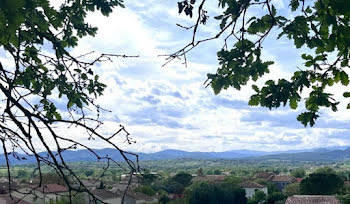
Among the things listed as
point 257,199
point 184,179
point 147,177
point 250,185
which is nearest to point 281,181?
point 250,185

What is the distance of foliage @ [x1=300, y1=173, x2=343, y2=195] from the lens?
40.9 meters

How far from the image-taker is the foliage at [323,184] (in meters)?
40.9

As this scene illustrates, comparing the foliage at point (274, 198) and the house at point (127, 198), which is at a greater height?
the house at point (127, 198)

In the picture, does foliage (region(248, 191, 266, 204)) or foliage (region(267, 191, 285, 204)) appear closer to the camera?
foliage (region(267, 191, 285, 204))

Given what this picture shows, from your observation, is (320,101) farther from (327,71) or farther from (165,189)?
(165,189)

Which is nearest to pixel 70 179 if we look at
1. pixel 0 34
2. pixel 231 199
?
pixel 0 34

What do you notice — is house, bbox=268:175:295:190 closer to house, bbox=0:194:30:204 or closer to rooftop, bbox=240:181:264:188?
rooftop, bbox=240:181:264:188

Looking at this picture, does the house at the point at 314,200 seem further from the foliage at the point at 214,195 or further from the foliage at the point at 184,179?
the foliage at the point at 184,179

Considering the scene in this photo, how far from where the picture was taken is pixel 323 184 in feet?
135

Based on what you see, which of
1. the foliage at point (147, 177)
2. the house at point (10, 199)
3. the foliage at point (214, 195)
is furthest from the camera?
the foliage at point (214, 195)

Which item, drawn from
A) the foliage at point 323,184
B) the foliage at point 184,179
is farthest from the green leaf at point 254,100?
the foliage at point 184,179

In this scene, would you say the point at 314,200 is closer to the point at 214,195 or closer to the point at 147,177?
the point at 214,195

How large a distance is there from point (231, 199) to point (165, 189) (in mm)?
18642

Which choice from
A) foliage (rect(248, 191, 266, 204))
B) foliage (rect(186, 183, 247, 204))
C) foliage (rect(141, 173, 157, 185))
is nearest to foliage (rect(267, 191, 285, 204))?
foliage (rect(248, 191, 266, 204))
